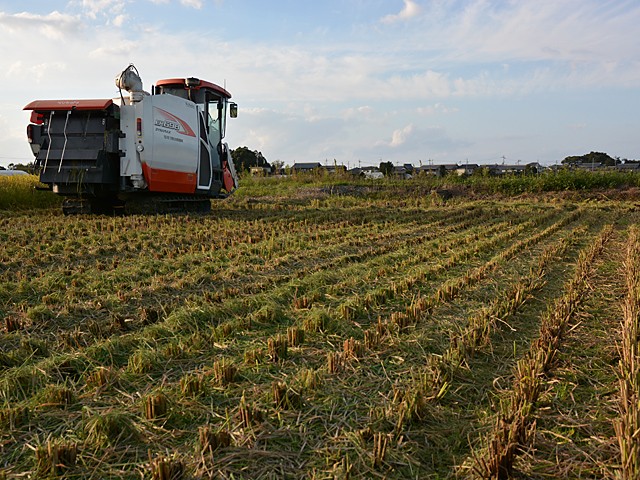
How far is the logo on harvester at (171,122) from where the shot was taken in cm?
1185

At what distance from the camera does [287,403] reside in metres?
2.74

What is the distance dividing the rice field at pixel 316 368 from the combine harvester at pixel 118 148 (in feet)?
16.4

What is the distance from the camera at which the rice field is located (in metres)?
2.27

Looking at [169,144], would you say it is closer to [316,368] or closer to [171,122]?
[171,122]

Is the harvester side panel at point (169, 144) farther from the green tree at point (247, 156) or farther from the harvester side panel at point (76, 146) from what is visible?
the green tree at point (247, 156)

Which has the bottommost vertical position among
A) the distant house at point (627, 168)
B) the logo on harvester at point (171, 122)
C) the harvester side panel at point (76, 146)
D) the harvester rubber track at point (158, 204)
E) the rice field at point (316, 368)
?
the rice field at point (316, 368)

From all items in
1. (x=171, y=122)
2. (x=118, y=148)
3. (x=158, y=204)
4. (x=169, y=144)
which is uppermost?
(x=171, y=122)

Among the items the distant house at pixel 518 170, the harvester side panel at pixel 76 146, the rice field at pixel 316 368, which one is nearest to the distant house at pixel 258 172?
the distant house at pixel 518 170

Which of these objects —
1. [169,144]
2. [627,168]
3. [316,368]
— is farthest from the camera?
[627,168]

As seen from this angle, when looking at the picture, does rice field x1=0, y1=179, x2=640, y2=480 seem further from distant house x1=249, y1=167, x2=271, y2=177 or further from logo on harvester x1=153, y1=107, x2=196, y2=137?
distant house x1=249, y1=167, x2=271, y2=177

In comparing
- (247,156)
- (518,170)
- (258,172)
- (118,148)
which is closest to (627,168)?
(518,170)

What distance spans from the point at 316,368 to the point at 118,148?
32.6 ft

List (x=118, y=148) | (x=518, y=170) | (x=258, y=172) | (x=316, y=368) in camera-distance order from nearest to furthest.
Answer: (x=316, y=368)
(x=118, y=148)
(x=258, y=172)
(x=518, y=170)

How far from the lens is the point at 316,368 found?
3.30 metres
